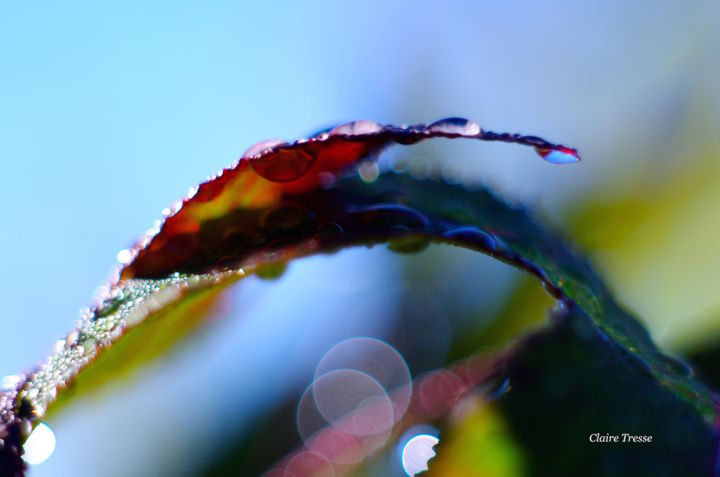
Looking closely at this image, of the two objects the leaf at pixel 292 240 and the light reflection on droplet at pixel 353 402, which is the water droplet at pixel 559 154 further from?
the light reflection on droplet at pixel 353 402

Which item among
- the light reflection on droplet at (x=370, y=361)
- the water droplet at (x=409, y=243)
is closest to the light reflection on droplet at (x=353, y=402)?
the light reflection on droplet at (x=370, y=361)

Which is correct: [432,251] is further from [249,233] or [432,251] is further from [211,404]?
[249,233]

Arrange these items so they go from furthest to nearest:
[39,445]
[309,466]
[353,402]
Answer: [353,402] < [309,466] < [39,445]

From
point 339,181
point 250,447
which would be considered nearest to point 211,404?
point 250,447

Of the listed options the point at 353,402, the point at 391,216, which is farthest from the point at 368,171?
the point at 353,402

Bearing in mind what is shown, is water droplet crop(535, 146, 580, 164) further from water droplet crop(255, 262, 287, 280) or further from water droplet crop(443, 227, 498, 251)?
water droplet crop(255, 262, 287, 280)

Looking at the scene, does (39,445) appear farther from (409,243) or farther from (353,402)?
(353,402)

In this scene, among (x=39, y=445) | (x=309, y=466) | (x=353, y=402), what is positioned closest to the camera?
(x=39, y=445)
